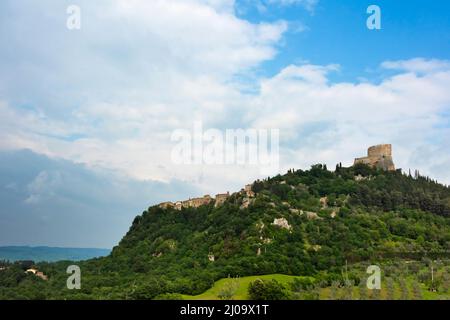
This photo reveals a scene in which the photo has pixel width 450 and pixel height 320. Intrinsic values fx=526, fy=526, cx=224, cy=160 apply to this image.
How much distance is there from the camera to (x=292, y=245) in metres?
76.8

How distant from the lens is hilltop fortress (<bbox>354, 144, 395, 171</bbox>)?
120 metres

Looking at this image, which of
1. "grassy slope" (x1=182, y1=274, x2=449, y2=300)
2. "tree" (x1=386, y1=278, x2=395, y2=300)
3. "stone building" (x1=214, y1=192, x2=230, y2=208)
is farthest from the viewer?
"stone building" (x1=214, y1=192, x2=230, y2=208)

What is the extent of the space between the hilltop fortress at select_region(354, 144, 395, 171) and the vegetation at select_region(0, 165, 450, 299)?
14.1ft

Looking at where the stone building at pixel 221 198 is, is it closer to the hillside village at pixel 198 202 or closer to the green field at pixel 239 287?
the hillside village at pixel 198 202

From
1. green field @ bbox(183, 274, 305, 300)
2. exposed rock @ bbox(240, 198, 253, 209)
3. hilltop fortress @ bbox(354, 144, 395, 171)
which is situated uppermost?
hilltop fortress @ bbox(354, 144, 395, 171)

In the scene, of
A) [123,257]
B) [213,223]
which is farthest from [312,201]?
[123,257]

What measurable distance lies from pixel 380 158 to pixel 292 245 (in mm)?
52748

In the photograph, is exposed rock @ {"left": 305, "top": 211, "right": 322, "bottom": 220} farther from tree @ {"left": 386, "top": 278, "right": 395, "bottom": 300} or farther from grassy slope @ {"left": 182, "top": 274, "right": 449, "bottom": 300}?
tree @ {"left": 386, "top": 278, "right": 395, "bottom": 300}

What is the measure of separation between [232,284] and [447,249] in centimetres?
3591

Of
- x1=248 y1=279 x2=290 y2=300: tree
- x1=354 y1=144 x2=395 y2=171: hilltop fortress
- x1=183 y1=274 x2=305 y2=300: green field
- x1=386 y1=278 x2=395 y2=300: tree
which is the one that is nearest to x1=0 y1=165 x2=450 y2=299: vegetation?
x1=248 y1=279 x2=290 y2=300: tree

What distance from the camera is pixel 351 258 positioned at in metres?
72.5

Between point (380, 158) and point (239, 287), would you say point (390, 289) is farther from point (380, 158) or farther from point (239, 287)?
point (380, 158)

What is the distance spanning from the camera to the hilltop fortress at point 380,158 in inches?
4710

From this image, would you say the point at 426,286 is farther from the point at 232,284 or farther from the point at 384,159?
the point at 384,159
